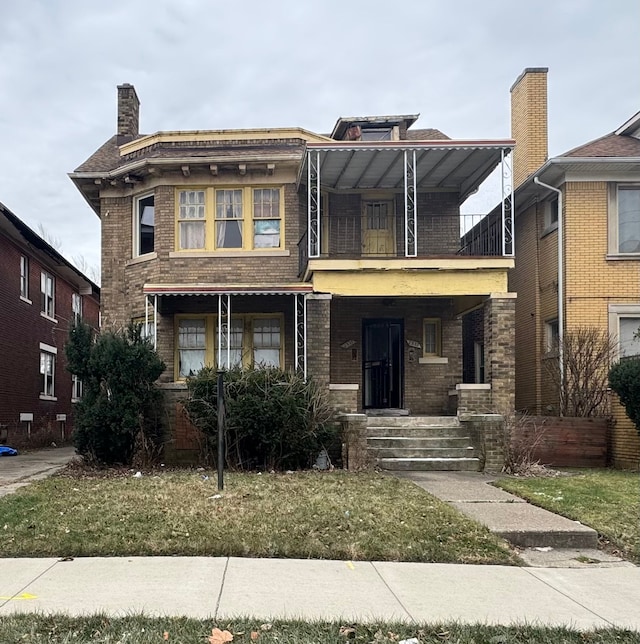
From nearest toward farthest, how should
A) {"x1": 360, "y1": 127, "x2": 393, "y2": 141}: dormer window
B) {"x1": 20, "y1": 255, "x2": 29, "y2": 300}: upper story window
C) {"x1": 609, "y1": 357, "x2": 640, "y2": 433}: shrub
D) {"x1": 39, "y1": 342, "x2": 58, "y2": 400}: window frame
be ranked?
{"x1": 609, "y1": 357, "x2": 640, "y2": 433}: shrub → {"x1": 360, "y1": 127, "x2": 393, "y2": 141}: dormer window → {"x1": 20, "y1": 255, "x2": 29, "y2": 300}: upper story window → {"x1": 39, "y1": 342, "x2": 58, "y2": 400}: window frame

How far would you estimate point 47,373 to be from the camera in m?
22.6

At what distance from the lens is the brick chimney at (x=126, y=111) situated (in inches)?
700

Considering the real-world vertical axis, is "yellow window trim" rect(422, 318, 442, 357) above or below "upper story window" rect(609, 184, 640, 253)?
below

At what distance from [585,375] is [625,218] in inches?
155

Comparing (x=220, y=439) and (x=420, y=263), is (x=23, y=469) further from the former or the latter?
(x=420, y=263)

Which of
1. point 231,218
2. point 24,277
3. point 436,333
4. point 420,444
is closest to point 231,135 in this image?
point 231,218

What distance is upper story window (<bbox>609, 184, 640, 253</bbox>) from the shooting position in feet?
46.7

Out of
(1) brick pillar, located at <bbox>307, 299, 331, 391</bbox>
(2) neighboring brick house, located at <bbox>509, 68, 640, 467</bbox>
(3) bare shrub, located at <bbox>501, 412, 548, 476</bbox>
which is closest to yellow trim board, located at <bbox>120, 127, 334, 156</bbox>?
(1) brick pillar, located at <bbox>307, 299, 331, 391</bbox>

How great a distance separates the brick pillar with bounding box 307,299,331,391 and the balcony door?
9.82 ft

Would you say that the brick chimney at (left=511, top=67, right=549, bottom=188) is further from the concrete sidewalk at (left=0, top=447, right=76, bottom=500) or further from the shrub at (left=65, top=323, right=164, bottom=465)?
the concrete sidewalk at (left=0, top=447, right=76, bottom=500)

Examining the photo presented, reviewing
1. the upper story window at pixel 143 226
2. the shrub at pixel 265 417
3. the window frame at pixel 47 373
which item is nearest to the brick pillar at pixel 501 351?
the shrub at pixel 265 417

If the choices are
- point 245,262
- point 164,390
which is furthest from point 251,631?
point 245,262

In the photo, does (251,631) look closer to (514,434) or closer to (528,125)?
(514,434)

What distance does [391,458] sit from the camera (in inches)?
448
